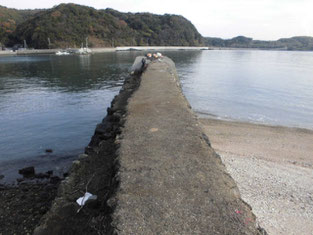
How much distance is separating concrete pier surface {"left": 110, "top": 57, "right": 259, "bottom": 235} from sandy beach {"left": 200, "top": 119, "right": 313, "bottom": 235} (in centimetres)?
260

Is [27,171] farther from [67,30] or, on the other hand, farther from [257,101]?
[67,30]

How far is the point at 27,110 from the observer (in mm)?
19516

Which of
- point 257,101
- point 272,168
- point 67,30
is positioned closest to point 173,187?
point 272,168

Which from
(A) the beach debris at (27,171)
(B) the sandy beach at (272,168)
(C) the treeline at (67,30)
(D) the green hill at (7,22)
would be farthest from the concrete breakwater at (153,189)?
(D) the green hill at (7,22)

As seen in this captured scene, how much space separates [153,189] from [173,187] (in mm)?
393

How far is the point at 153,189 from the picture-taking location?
458cm

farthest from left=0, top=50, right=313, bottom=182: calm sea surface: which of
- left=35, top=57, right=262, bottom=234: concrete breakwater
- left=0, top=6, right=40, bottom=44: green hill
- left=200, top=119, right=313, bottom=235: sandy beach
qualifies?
left=0, top=6, right=40, bottom=44: green hill

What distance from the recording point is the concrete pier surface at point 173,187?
3768 millimetres

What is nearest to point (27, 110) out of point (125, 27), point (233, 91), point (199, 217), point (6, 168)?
point (6, 168)

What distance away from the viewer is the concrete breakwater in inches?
151

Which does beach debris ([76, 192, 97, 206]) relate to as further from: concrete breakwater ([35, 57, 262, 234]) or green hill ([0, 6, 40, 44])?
green hill ([0, 6, 40, 44])

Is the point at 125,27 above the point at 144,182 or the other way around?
above

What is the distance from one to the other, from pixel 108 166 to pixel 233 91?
81.3 ft

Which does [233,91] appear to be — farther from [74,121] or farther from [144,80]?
[74,121]
